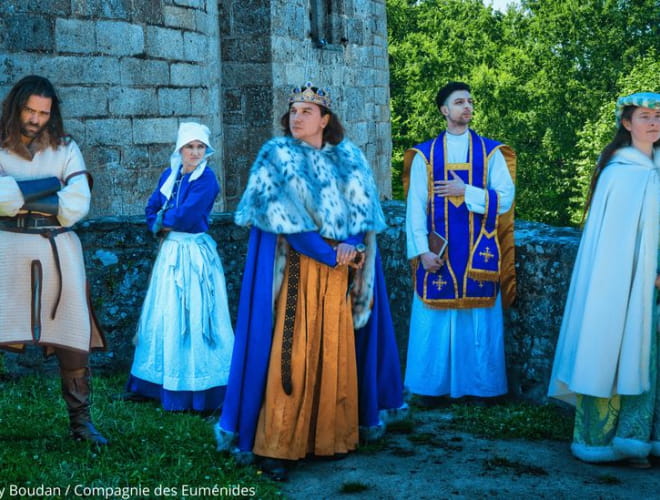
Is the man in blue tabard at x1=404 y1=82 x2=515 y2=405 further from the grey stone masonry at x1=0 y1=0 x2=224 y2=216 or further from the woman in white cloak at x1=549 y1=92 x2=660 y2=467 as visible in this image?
the grey stone masonry at x1=0 y1=0 x2=224 y2=216

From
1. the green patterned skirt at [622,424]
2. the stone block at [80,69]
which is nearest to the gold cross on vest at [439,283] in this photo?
the green patterned skirt at [622,424]

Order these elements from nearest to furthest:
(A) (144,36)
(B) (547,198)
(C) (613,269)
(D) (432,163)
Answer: (C) (613,269) → (D) (432,163) → (A) (144,36) → (B) (547,198)

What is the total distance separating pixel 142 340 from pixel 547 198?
22.5m

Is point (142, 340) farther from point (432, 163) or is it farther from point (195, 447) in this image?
point (432, 163)

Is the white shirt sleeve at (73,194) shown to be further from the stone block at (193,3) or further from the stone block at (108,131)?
the stone block at (193,3)

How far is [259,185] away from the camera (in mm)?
4625

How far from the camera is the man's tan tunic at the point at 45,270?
464cm

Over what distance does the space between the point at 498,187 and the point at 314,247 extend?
1.91 meters

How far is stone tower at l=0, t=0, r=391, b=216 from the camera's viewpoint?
7.82m

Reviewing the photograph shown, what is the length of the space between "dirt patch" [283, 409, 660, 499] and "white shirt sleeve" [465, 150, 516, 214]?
1575mm

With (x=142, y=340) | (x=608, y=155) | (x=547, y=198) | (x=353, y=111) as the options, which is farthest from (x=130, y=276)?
(x=547, y=198)

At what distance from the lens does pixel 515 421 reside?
5.45 m

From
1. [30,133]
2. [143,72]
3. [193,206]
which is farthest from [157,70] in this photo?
[30,133]

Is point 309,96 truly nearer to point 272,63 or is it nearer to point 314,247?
point 314,247
